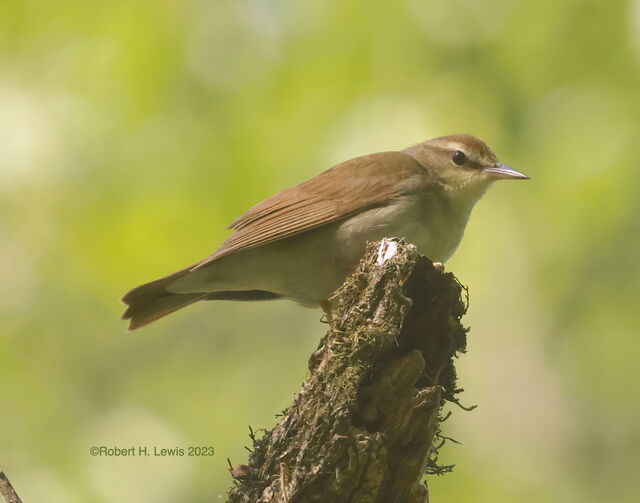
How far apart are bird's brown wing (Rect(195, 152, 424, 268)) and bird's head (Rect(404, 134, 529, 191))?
0.24 meters

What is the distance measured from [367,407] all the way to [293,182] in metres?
4.35

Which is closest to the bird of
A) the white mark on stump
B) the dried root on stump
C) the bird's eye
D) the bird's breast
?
the bird's breast

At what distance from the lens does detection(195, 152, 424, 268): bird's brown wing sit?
17.3 feet

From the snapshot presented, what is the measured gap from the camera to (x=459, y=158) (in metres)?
6.09

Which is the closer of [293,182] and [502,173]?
[502,173]

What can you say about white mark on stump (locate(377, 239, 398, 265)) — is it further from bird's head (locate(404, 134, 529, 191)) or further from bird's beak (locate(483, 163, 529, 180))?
bird's beak (locate(483, 163, 529, 180))

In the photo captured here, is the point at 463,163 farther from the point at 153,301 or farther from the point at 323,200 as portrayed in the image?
the point at 153,301

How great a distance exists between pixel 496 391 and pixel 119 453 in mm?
3571

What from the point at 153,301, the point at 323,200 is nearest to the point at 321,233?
the point at 323,200

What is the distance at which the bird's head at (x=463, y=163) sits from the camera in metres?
5.89

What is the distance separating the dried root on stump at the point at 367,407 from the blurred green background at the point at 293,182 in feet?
12.6

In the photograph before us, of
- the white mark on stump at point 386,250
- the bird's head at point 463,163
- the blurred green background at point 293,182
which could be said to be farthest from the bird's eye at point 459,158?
the white mark on stump at point 386,250

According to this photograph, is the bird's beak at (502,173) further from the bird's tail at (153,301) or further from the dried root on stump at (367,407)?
the dried root on stump at (367,407)

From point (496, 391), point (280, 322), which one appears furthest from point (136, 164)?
point (496, 391)
